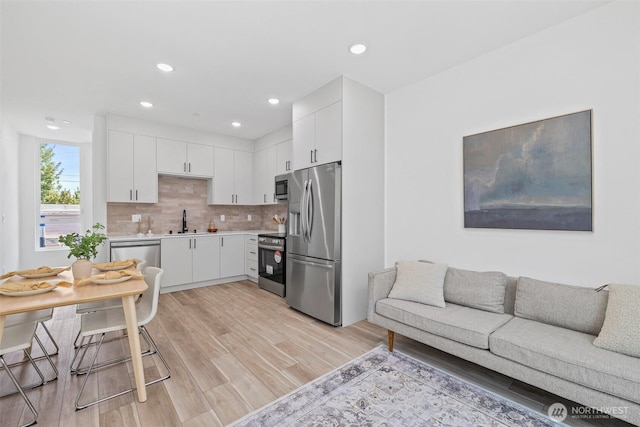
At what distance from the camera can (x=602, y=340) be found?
1634 millimetres

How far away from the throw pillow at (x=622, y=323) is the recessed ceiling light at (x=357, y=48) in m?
2.60

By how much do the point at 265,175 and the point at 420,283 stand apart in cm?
362

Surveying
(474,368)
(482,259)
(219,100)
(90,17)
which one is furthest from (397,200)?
(90,17)

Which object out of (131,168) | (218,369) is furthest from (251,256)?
(218,369)

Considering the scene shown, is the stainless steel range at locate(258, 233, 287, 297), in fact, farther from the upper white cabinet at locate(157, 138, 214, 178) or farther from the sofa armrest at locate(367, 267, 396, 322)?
the sofa armrest at locate(367, 267, 396, 322)

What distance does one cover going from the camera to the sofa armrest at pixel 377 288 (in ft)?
8.63

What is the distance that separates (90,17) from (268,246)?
10.7 ft

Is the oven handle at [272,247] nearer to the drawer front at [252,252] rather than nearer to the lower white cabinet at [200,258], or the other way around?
the drawer front at [252,252]

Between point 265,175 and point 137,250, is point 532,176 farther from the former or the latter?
point 137,250

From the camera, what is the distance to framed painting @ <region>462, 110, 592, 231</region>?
2107 millimetres

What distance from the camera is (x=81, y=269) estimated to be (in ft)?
7.08

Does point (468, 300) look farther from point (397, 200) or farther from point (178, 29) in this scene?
point (178, 29)

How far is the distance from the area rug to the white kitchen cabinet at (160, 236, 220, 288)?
3275mm

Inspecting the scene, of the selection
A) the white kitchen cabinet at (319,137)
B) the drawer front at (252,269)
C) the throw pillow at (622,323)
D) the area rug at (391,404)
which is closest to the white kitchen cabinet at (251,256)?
the drawer front at (252,269)
